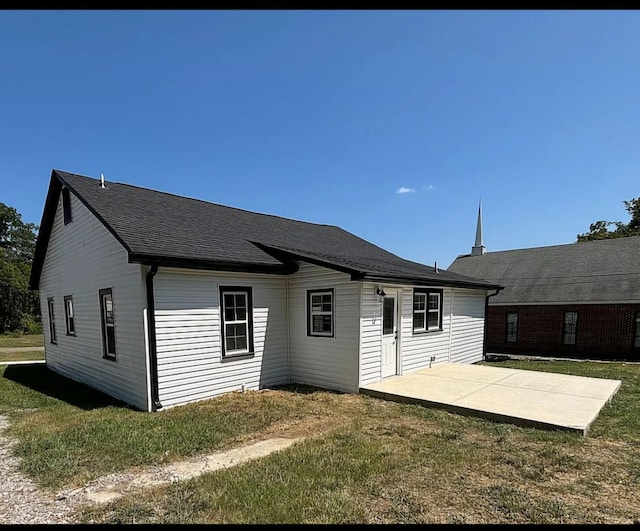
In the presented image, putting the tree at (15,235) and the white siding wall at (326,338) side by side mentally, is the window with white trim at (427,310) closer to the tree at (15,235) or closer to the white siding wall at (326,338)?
the white siding wall at (326,338)

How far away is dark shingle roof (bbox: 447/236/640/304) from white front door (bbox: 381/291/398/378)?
12.4 meters

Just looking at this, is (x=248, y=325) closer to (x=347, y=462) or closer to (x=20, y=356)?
(x=347, y=462)

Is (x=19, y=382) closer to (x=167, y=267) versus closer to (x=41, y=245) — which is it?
(x=41, y=245)

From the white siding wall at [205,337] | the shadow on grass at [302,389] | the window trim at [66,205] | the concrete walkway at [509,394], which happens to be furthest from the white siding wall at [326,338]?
the window trim at [66,205]

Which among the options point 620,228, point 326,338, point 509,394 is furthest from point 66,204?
point 620,228

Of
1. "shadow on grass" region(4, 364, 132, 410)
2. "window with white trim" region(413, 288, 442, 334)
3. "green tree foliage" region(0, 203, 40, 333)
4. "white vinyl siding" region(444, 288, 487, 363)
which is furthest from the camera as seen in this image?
"green tree foliage" region(0, 203, 40, 333)

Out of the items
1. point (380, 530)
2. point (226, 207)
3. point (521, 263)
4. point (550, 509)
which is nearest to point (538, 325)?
point (521, 263)

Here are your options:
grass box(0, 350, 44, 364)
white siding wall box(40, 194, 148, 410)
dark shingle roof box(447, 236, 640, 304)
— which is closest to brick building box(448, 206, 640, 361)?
dark shingle roof box(447, 236, 640, 304)

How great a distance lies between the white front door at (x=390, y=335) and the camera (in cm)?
883

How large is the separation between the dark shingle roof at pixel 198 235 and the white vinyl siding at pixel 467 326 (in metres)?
0.58

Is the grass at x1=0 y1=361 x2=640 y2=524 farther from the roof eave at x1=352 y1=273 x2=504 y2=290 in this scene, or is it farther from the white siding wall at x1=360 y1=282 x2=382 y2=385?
the roof eave at x1=352 y1=273 x2=504 y2=290

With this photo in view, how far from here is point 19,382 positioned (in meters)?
10.1

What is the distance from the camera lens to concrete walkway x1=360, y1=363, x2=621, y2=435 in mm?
6027
